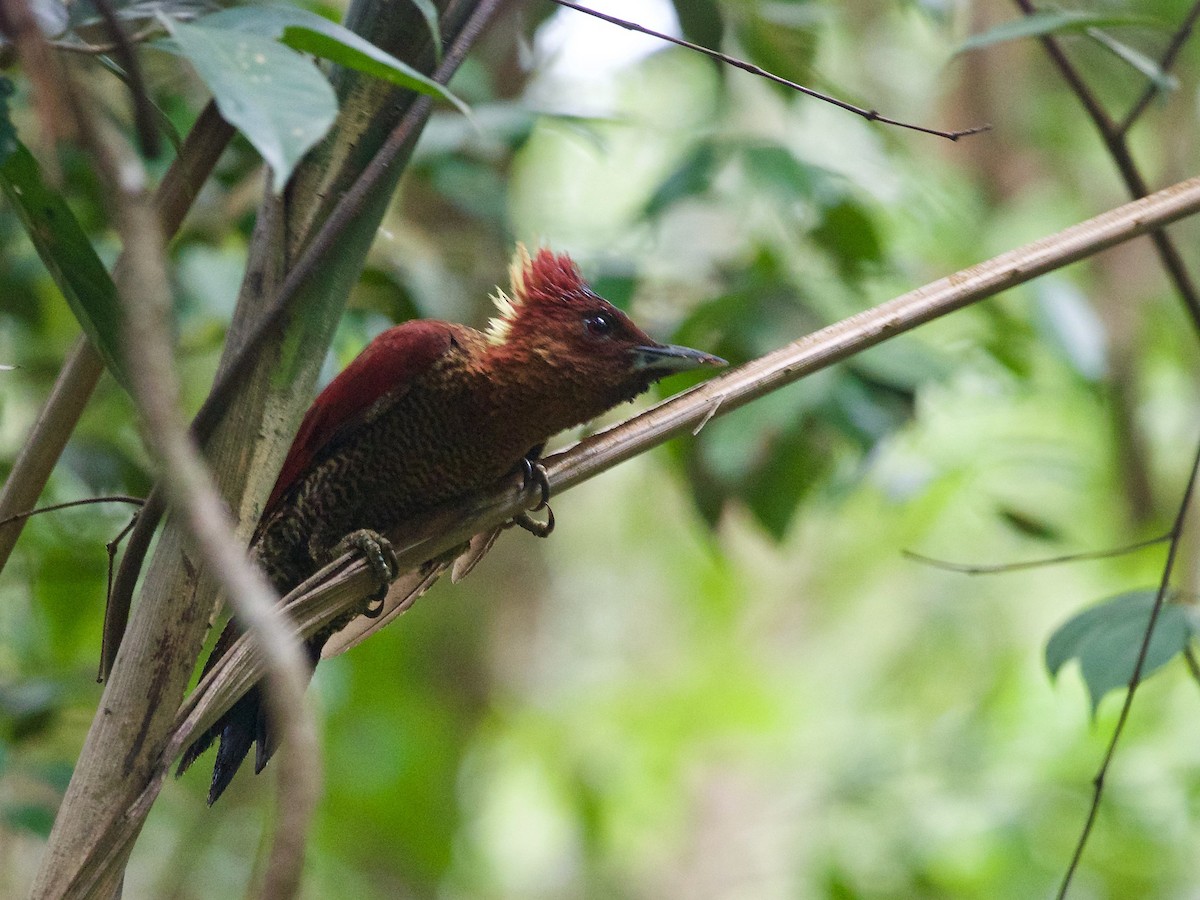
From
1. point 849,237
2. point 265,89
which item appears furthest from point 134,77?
point 849,237

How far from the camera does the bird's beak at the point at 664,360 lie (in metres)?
1.76

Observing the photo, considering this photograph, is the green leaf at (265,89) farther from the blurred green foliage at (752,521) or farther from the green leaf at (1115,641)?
the green leaf at (1115,641)

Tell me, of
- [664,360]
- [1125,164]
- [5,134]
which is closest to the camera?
[5,134]

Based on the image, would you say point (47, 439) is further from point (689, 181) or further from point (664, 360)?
point (689, 181)

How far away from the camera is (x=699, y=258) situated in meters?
3.26

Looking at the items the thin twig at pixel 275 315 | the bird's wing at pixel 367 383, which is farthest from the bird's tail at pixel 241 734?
the thin twig at pixel 275 315

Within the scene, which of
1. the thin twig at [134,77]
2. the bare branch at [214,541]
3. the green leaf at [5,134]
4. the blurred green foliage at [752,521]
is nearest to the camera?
the bare branch at [214,541]

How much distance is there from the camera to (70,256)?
4.04 feet

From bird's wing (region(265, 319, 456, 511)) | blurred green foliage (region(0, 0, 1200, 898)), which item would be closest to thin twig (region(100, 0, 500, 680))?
blurred green foliage (region(0, 0, 1200, 898))

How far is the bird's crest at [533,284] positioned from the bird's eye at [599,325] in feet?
0.29

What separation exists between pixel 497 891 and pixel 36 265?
5026 mm

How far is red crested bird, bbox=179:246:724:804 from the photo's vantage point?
178 cm

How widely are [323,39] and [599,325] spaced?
0.86 m

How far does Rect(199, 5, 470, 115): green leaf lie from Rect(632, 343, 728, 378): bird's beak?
29.8 inches
